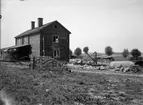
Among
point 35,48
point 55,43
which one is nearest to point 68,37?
point 55,43

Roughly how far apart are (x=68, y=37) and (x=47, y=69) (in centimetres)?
1620

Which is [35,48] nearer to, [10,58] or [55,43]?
[55,43]

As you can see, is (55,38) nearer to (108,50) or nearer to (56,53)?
(56,53)

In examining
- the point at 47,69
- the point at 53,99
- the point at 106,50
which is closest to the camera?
the point at 53,99

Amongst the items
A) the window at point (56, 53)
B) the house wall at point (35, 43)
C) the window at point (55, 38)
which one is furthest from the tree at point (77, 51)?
the window at point (56, 53)

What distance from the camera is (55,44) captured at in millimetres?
30562

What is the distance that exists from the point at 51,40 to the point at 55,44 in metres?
1.19

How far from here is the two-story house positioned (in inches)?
1147

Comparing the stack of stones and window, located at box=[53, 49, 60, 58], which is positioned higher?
window, located at box=[53, 49, 60, 58]

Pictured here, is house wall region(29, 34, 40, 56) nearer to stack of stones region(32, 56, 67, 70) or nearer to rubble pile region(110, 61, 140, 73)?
stack of stones region(32, 56, 67, 70)

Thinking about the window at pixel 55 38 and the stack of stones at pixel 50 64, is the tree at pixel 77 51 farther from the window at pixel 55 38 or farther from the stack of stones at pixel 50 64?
the stack of stones at pixel 50 64

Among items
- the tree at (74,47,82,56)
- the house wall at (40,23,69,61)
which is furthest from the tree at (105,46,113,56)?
the house wall at (40,23,69,61)

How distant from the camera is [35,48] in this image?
99.6ft

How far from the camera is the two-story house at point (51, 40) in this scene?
29141mm
